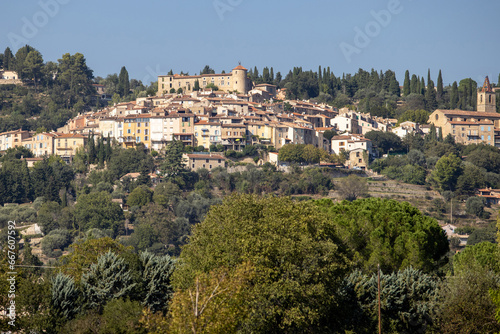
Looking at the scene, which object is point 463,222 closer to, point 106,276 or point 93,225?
point 93,225

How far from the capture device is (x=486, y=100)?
114250mm

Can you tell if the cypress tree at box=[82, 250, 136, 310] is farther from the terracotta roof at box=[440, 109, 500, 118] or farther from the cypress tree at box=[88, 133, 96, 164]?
the terracotta roof at box=[440, 109, 500, 118]

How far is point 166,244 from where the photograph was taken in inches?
3012

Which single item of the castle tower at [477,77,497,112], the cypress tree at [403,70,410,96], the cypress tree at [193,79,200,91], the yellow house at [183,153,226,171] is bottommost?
the yellow house at [183,153,226,171]

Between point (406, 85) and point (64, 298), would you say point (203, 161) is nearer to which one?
point (406, 85)

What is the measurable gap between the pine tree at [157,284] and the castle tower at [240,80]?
83156 millimetres

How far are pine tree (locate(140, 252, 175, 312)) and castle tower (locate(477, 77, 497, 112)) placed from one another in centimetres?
9326

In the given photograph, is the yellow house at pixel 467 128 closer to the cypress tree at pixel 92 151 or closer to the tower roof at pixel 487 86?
the tower roof at pixel 487 86

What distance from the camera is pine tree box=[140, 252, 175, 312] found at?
28531 mm

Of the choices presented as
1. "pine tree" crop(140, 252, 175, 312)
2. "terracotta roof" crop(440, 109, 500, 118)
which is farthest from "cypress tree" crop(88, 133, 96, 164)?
"pine tree" crop(140, 252, 175, 312)

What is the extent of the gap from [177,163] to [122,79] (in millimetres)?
44457

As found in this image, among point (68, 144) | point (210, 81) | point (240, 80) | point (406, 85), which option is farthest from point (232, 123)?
point (406, 85)

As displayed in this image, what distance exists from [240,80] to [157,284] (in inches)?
3326

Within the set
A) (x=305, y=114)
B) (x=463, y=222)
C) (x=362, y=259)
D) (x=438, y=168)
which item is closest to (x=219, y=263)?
(x=362, y=259)
